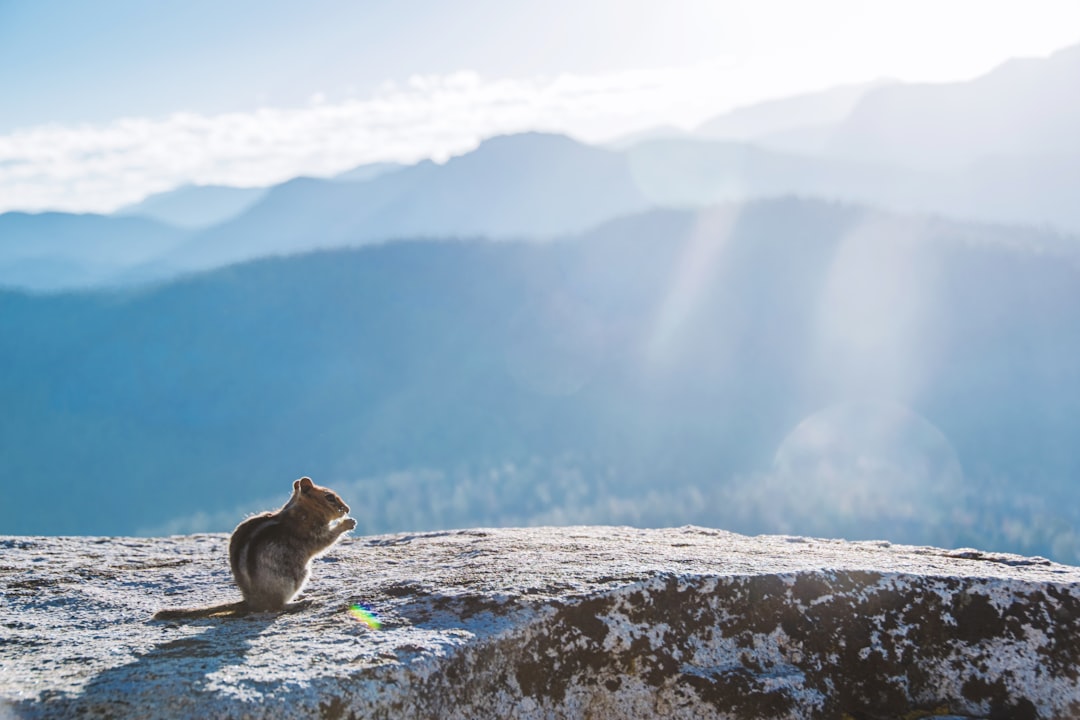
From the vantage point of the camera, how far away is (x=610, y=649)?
3.72m

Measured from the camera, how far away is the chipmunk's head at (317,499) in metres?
5.58

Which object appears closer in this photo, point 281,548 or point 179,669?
point 179,669

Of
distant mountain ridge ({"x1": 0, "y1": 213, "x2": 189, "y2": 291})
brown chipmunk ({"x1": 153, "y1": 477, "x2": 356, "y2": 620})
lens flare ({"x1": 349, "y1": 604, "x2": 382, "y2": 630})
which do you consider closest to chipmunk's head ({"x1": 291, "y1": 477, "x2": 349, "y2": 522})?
brown chipmunk ({"x1": 153, "y1": 477, "x2": 356, "y2": 620})

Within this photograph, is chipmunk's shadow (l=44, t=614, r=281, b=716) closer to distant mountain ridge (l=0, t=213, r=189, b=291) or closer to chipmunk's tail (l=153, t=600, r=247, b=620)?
chipmunk's tail (l=153, t=600, r=247, b=620)

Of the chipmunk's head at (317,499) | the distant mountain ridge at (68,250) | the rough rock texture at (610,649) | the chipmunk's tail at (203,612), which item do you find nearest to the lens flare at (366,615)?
the rough rock texture at (610,649)

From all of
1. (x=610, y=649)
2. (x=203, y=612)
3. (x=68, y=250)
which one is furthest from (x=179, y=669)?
(x=68, y=250)

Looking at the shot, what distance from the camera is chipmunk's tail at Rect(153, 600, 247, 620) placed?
14.8ft

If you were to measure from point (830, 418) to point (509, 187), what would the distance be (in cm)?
5466

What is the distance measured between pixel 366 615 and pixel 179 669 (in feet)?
3.15

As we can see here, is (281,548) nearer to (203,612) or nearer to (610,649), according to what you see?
(203,612)

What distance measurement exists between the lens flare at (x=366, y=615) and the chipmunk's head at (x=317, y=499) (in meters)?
1.37

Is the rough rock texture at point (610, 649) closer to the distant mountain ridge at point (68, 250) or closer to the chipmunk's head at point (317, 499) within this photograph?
the chipmunk's head at point (317, 499)

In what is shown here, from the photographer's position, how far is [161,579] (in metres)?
5.69

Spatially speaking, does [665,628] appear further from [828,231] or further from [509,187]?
[509,187]
